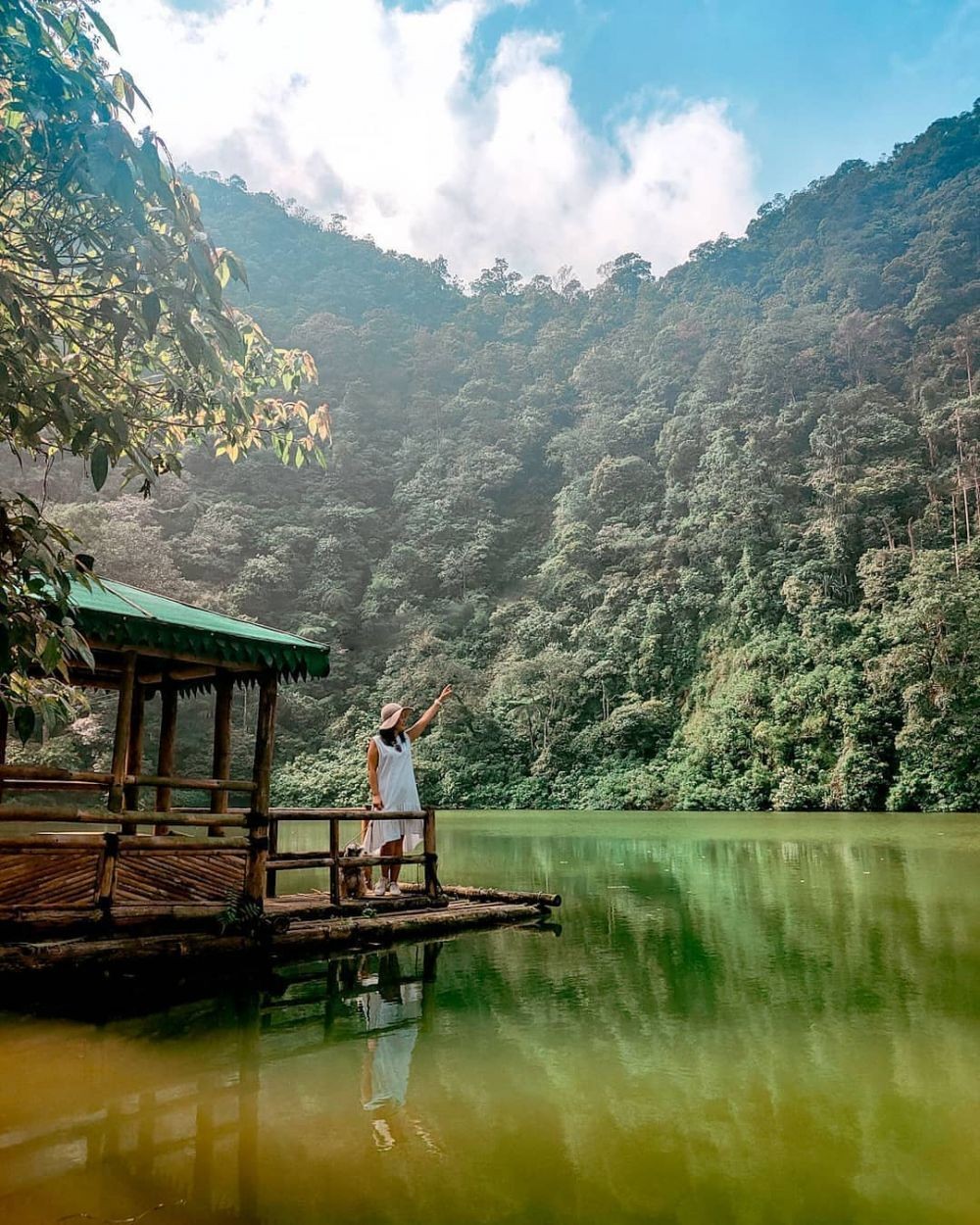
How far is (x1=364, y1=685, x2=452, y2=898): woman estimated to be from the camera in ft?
26.3

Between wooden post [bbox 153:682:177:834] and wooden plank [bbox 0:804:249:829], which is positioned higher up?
wooden post [bbox 153:682:177:834]

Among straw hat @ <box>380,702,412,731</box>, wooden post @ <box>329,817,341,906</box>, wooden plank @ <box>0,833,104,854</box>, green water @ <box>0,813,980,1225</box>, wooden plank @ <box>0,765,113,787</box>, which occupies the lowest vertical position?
green water @ <box>0,813,980,1225</box>

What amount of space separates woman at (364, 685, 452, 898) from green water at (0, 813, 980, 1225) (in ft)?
3.92

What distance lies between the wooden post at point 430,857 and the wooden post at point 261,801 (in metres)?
1.72

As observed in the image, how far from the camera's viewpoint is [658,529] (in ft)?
132

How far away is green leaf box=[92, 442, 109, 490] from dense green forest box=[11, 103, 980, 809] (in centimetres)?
2581

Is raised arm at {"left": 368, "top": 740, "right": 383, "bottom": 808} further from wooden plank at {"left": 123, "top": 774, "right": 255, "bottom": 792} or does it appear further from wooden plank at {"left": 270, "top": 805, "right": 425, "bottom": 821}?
wooden plank at {"left": 123, "top": 774, "right": 255, "bottom": 792}

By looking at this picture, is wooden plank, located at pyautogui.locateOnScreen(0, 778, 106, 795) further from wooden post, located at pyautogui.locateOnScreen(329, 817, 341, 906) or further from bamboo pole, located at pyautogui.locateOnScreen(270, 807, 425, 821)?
wooden post, located at pyautogui.locateOnScreen(329, 817, 341, 906)

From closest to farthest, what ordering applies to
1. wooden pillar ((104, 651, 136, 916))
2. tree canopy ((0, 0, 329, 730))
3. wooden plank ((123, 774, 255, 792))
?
tree canopy ((0, 0, 329, 730)) → wooden pillar ((104, 651, 136, 916)) → wooden plank ((123, 774, 255, 792))

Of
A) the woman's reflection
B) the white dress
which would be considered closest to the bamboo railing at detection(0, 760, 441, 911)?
the white dress

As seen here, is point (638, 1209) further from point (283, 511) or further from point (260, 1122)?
point (283, 511)

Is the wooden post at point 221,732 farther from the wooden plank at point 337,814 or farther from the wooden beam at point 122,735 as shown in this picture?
the wooden beam at point 122,735

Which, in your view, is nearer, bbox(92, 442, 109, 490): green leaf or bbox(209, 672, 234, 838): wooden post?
bbox(92, 442, 109, 490): green leaf

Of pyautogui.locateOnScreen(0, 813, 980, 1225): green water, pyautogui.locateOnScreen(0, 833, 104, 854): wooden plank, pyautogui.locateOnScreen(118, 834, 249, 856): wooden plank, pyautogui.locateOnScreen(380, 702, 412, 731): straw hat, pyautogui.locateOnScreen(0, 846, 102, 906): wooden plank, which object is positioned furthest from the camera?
pyautogui.locateOnScreen(380, 702, 412, 731): straw hat
